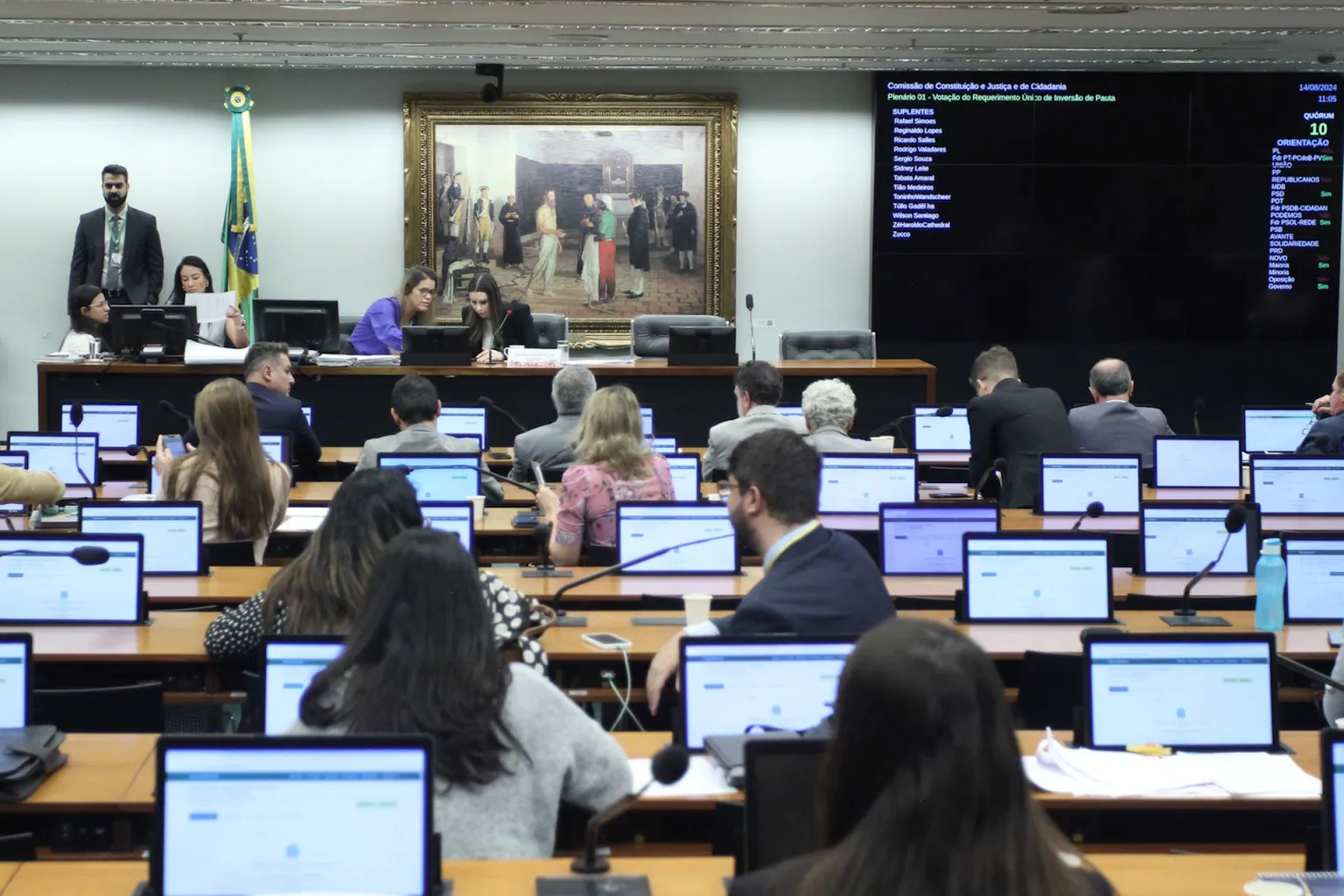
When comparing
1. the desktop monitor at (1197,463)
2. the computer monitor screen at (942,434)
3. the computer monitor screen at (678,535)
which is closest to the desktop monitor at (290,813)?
the computer monitor screen at (678,535)

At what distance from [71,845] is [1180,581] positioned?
3.77 metres

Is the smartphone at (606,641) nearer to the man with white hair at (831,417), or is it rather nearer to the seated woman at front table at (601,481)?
the seated woman at front table at (601,481)

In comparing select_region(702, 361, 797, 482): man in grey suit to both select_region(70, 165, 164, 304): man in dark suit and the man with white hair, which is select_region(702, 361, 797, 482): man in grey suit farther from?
select_region(70, 165, 164, 304): man in dark suit

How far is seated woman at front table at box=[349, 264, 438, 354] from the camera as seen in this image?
35.4 ft

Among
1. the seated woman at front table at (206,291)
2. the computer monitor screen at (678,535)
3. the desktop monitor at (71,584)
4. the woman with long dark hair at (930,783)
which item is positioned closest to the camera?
the woman with long dark hair at (930,783)

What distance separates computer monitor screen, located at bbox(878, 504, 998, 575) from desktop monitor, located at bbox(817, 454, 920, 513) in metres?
1.04

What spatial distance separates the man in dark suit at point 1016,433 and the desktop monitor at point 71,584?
14.1 ft

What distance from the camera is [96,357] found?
10359 mm

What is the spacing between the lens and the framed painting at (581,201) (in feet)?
42.1

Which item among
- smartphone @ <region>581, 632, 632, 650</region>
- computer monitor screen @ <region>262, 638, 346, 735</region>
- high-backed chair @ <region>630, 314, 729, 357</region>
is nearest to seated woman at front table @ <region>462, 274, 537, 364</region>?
high-backed chair @ <region>630, 314, 729, 357</region>

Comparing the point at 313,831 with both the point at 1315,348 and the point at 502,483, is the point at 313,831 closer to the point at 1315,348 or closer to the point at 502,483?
the point at 502,483

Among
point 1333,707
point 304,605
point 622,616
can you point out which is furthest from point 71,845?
point 1333,707

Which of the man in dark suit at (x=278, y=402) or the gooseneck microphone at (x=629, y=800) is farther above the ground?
the man in dark suit at (x=278, y=402)

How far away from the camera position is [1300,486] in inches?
272
